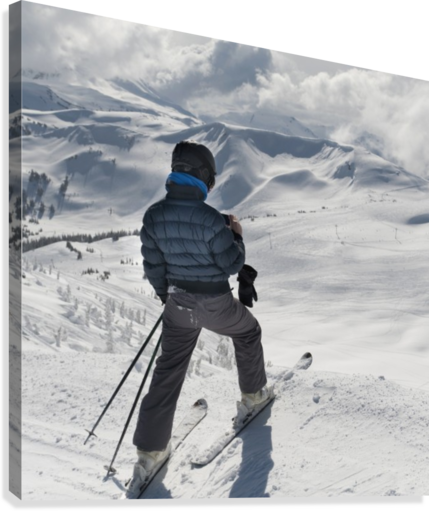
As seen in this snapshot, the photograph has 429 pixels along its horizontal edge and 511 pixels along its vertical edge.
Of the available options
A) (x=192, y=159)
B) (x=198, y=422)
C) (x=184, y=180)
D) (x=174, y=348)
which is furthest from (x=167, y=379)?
(x=192, y=159)

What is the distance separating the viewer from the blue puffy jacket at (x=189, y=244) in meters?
2.77

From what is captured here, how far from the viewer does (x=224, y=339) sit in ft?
17.1

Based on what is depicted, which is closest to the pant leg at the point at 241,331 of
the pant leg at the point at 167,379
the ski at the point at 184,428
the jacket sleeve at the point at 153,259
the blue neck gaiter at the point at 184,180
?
the pant leg at the point at 167,379

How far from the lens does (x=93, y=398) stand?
11.9 ft

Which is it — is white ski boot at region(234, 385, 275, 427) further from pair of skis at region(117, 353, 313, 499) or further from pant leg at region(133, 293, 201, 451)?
pant leg at region(133, 293, 201, 451)

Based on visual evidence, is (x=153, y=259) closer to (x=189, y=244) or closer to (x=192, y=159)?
(x=189, y=244)

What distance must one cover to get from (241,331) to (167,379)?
0.57 m

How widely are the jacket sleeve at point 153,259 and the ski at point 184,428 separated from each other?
41.4 inches

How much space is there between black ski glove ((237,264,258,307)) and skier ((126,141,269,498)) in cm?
17

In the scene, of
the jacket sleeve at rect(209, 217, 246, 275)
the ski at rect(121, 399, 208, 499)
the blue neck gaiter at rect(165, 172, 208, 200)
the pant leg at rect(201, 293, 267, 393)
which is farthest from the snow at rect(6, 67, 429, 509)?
the blue neck gaiter at rect(165, 172, 208, 200)

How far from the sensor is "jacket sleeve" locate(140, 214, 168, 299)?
2.89 metres

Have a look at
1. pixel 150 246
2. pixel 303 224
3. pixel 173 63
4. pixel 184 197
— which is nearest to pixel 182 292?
pixel 150 246

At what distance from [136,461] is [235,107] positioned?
3411 millimetres

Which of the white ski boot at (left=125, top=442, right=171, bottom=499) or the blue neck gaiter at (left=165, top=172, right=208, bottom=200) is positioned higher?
the blue neck gaiter at (left=165, top=172, right=208, bottom=200)
